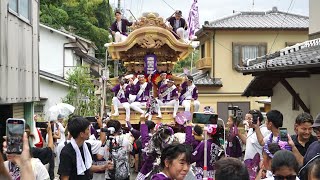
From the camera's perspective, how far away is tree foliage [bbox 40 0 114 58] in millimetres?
39531

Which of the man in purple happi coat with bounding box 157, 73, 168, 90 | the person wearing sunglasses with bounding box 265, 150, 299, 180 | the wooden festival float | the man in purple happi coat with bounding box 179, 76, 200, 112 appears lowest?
the person wearing sunglasses with bounding box 265, 150, 299, 180

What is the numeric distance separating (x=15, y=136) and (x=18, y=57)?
32.3 feet

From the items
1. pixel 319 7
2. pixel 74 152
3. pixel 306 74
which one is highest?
pixel 319 7

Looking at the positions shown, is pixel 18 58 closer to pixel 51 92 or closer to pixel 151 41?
pixel 151 41

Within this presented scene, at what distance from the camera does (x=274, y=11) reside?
36.5 meters

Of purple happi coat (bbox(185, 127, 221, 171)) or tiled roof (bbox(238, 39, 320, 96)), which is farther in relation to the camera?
tiled roof (bbox(238, 39, 320, 96))

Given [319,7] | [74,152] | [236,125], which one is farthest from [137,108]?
[74,152]

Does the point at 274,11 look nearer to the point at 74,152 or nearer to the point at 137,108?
the point at 137,108

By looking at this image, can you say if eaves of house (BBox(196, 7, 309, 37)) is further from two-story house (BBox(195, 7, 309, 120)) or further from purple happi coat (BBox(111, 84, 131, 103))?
purple happi coat (BBox(111, 84, 131, 103))

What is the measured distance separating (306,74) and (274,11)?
85.2ft

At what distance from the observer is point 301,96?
39.5 feet

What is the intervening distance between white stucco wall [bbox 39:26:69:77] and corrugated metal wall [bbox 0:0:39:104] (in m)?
15.1

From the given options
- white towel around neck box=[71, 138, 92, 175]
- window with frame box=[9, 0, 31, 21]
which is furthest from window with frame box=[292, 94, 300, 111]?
white towel around neck box=[71, 138, 92, 175]

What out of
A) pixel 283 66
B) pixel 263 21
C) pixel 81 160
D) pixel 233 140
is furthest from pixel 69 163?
pixel 263 21
